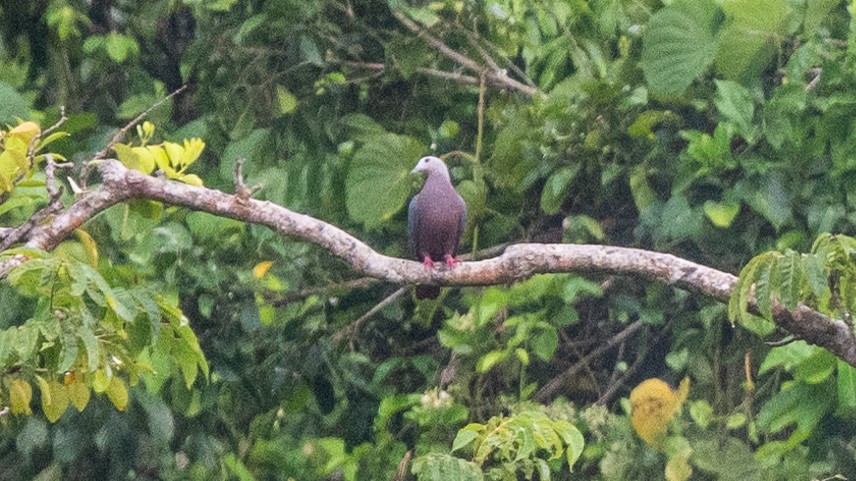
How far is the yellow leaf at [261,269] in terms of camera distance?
4055mm

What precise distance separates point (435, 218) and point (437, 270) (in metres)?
1.09

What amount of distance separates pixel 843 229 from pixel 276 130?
173 centimetres

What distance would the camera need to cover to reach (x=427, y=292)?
420cm

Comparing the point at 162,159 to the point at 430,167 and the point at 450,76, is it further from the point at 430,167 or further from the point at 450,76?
the point at 450,76

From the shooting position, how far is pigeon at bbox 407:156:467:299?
4.20 meters

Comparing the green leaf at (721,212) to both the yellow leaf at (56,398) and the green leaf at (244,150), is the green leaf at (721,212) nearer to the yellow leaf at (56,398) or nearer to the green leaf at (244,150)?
the green leaf at (244,150)

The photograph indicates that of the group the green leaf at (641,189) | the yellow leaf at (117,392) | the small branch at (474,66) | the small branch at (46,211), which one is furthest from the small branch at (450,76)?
the yellow leaf at (117,392)

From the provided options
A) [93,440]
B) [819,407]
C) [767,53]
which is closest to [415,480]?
[93,440]

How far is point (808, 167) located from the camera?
393cm

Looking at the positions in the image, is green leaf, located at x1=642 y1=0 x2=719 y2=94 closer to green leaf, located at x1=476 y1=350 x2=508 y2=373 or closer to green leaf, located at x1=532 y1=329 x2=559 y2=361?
green leaf, located at x1=532 y1=329 x2=559 y2=361

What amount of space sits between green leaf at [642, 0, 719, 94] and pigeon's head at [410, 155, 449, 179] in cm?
69

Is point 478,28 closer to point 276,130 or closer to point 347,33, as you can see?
point 347,33

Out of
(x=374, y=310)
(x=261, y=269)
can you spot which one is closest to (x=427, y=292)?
(x=374, y=310)

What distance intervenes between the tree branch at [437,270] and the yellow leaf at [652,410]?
1.02m
